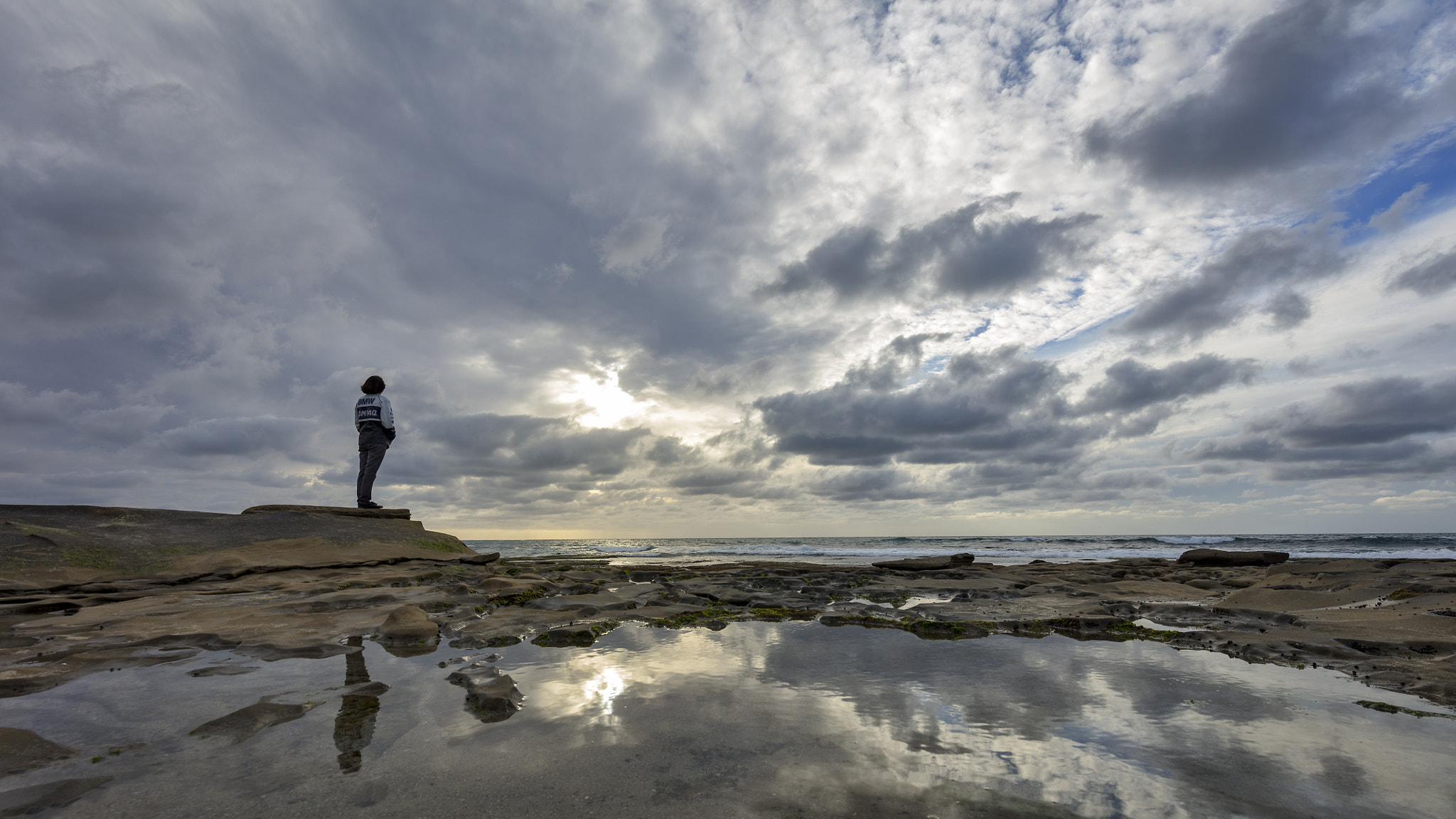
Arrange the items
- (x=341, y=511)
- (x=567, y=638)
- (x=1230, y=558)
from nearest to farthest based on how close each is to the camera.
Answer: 1. (x=567, y=638)
2. (x=341, y=511)
3. (x=1230, y=558)

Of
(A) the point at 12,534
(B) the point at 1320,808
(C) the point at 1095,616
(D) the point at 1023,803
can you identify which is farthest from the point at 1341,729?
(A) the point at 12,534

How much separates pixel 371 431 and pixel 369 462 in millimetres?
778

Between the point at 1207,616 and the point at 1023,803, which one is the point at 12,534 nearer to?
the point at 1023,803

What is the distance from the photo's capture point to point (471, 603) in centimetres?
668

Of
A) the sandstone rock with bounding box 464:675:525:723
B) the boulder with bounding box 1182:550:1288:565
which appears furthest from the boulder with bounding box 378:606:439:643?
the boulder with bounding box 1182:550:1288:565

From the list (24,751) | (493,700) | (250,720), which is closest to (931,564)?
(493,700)

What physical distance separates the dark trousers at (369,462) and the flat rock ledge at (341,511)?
0.74 meters

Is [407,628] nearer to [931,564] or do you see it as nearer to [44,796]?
[44,796]

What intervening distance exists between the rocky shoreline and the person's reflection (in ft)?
1.68

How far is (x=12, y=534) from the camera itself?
713cm

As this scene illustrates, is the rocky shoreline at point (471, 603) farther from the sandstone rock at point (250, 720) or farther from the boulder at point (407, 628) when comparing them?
the sandstone rock at point (250, 720)

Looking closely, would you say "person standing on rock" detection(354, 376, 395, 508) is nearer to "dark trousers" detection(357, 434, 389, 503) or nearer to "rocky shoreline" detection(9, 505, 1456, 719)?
"dark trousers" detection(357, 434, 389, 503)

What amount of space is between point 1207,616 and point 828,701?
612cm

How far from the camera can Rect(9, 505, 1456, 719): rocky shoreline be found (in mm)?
4410
